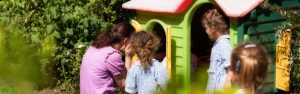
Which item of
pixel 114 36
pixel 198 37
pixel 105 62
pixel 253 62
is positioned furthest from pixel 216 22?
pixel 198 37

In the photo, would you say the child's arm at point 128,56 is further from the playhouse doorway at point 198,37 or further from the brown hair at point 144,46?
the playhouse doorway at point 198,37

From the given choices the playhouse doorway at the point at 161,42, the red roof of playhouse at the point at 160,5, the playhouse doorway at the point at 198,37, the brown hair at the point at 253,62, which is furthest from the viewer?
the playhouse doorway at the point at 198,37

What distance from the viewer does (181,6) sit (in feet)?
16.9

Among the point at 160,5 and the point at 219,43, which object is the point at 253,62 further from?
the point at 160,5

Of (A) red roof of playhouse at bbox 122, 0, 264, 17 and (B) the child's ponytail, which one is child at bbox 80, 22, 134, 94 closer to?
(B) the child's ponytail

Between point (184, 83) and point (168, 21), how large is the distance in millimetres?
4651

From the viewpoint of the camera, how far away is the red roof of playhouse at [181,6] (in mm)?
4551

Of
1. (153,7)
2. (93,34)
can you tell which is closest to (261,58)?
(153,7)

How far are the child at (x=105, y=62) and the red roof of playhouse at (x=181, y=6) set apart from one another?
0.64m

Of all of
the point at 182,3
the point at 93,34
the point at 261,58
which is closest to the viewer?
the point at 261,58

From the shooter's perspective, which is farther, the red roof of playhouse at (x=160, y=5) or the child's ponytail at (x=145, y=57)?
the red roof of playhouse at (x=160, y=5)

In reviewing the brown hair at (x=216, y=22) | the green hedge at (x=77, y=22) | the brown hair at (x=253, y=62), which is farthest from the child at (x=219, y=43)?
the green hedge at (x=77, y=22)

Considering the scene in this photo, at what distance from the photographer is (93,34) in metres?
6.31

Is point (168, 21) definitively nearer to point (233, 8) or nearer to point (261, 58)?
point (233, 8)
